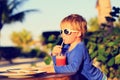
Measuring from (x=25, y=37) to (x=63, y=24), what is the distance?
20858 millimetres

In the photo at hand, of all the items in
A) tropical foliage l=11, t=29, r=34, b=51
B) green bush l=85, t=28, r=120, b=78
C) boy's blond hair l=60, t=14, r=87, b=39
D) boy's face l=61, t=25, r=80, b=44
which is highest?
boy's blond hair l=60, t=14, r=87, b=39

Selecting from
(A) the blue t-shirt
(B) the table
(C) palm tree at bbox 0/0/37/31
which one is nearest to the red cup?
(A) the blue t-shirt

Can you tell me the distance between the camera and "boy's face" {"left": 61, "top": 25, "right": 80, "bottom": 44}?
112 inches

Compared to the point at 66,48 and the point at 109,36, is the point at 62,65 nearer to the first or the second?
the point at 66,48

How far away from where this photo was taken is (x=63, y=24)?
2861mm

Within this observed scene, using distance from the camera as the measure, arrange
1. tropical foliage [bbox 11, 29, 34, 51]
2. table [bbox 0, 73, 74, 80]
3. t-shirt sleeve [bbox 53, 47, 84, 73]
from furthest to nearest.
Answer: tropical foliage [bbox 11, 29, 34, 51], t-shirt sleeve [bbox 53, 47, 84, 73], table [bbox 0, 73, 74, 80]

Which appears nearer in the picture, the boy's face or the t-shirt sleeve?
the t-shirt sleeve

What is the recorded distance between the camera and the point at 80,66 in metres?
2.71

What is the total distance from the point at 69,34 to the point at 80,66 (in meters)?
0.27

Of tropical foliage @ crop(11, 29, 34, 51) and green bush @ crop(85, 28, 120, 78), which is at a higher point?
green bush @ crop(85, 28, 120, 78)

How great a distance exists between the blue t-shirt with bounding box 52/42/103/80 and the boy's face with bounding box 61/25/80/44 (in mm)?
96

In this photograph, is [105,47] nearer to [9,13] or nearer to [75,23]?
[75,23]

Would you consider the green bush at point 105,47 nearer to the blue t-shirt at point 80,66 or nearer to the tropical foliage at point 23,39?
the blue t-shirt at point 80,66

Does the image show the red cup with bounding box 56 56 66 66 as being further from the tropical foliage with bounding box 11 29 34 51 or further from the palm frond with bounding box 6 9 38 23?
the tropical foliage with bounding box 11 29 34 51
